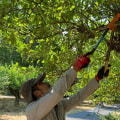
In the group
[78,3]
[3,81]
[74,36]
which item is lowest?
[3,81]

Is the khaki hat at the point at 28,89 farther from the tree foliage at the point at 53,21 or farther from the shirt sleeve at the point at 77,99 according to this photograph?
the tree foliage at the point at 53,21

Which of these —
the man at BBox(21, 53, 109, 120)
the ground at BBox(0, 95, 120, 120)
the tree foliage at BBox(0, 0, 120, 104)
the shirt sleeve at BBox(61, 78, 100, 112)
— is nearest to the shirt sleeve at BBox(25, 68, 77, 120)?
the man at BBox(21, 53, 109, 120)

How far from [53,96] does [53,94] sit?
0.02m

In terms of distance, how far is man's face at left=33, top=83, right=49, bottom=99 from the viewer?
202 cm

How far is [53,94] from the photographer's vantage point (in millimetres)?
1647

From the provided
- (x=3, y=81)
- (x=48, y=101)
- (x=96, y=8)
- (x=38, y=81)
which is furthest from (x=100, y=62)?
(x=3, y=81)

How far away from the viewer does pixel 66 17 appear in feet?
9.48

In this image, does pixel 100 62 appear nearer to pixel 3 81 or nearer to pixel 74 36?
pixel 74 36

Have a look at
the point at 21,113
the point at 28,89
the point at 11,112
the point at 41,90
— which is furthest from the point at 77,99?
A: the point at 11,112

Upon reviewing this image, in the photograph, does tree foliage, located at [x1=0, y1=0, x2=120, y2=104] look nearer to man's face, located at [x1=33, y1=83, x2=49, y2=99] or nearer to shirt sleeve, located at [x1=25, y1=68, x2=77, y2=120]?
man's face, located at [x1=33, y1=83, x2=49, y2=99]

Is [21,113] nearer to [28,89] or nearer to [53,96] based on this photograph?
[28,89]

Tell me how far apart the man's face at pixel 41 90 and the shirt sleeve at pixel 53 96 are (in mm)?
224

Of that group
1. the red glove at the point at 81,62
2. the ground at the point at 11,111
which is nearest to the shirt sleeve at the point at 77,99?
the red glove at the point at 81,62

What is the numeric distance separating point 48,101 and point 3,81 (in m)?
16.3
